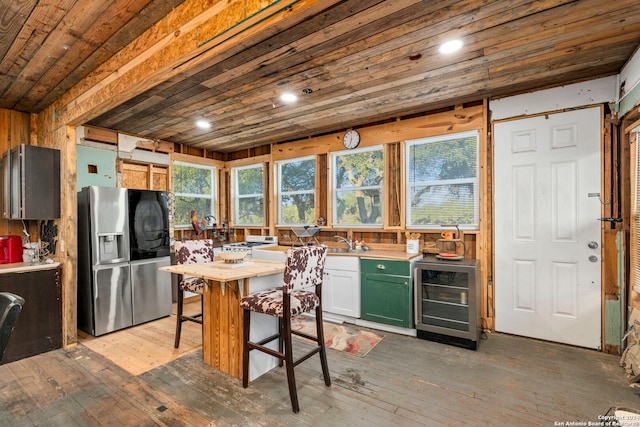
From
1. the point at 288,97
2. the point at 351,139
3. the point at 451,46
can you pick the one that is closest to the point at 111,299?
the point at 288,97

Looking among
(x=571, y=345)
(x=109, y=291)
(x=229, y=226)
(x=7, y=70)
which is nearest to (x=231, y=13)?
(x=7, y=70)

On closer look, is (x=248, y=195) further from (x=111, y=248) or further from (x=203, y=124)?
(x=111, y=248)

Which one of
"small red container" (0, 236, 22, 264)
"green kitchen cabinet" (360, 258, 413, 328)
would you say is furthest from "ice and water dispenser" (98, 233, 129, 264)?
"green kitchen cabinet" (360, 258, 413, 328)

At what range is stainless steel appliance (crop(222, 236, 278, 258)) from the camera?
194 inches

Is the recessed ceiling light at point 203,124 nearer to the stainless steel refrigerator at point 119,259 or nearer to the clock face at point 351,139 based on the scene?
the stainless steel refrigerator at point 119,259

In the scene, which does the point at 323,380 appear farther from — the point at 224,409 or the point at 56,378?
the point at 56,378

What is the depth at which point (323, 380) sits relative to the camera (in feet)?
8.17

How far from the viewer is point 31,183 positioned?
3074mm

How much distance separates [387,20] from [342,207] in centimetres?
284

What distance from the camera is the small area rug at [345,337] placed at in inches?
122

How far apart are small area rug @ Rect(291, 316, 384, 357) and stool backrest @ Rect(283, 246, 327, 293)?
1075 millimetres

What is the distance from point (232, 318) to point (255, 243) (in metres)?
2.70

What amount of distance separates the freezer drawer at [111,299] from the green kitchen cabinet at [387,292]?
9.27 ft

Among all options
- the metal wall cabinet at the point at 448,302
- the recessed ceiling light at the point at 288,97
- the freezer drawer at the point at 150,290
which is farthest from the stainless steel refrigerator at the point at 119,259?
the metal wall cabinet at the point at 448,302
